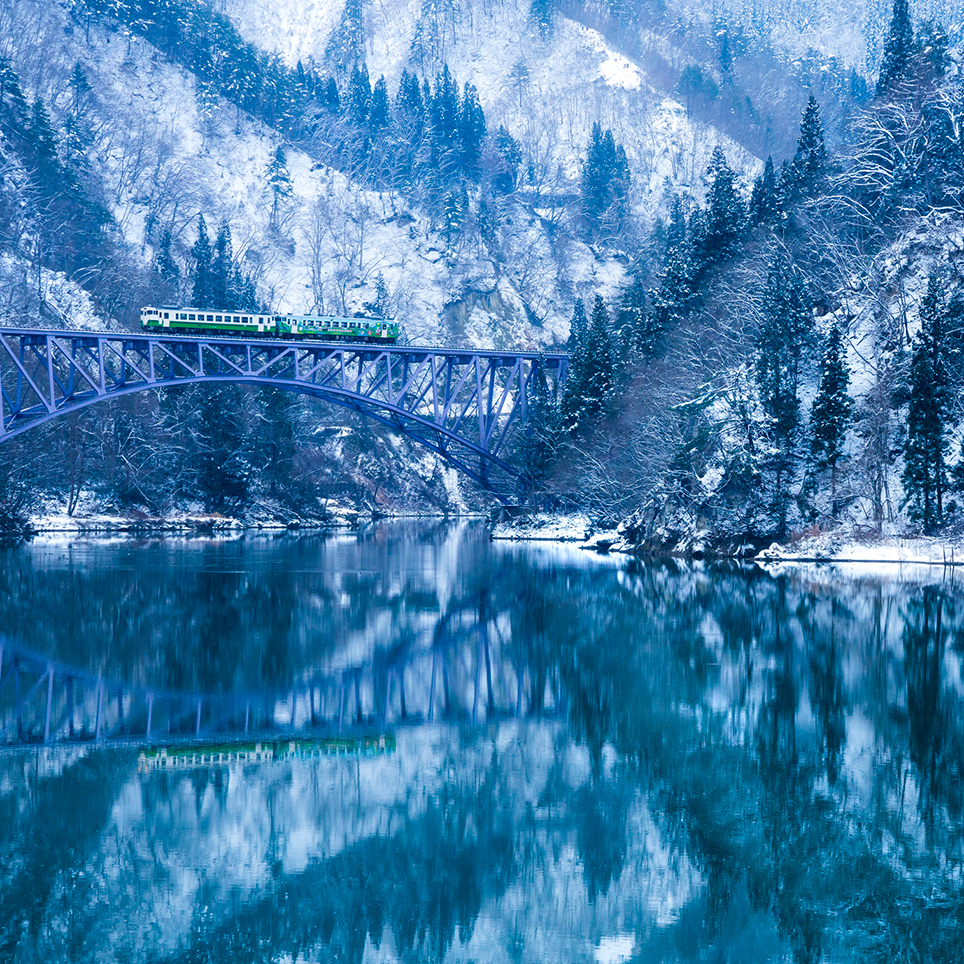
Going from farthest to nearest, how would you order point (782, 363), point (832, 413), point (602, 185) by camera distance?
point (602, 185) → point (782, 363) → point (832, 413)

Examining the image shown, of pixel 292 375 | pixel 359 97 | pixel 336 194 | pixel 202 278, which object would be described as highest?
pixel 359 97

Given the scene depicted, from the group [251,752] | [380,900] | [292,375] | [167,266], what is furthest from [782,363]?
[167,266]

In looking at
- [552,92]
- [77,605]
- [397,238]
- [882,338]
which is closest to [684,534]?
[882,338]

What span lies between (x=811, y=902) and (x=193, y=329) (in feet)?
206

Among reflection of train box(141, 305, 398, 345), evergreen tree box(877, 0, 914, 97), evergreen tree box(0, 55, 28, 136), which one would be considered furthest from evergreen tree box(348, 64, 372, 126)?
evergreen tree box(877, 0, 914, 97)

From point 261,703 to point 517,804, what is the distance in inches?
260

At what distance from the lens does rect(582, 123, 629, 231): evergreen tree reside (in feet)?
482

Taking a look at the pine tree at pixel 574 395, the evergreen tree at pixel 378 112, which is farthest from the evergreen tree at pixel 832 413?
the evergreen tree at pixel 378 112

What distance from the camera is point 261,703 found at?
57.5 ft

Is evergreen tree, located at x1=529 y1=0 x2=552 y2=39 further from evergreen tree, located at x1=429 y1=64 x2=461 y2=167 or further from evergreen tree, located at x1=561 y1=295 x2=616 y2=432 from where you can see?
evergreen tree, located at x1=561 y1=295 x2=616 y2=432

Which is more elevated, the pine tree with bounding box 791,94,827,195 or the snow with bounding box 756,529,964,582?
the pine tree with bounding box 791,94,827,195

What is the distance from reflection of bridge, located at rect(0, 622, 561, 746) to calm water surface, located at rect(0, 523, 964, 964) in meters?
0.10

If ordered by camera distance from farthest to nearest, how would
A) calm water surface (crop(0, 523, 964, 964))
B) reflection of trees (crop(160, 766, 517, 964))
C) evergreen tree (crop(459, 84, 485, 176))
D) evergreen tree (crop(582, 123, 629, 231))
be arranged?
evergreen tree (crop(459, 84, 485, 176)), evergreen tree (crop(582, 123, 629, 231)), calm water surface (crop(0, 523, 964, 964)), reflection of trees (crop(160, 766, 517, 964))

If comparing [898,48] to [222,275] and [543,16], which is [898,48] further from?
[543,16]
